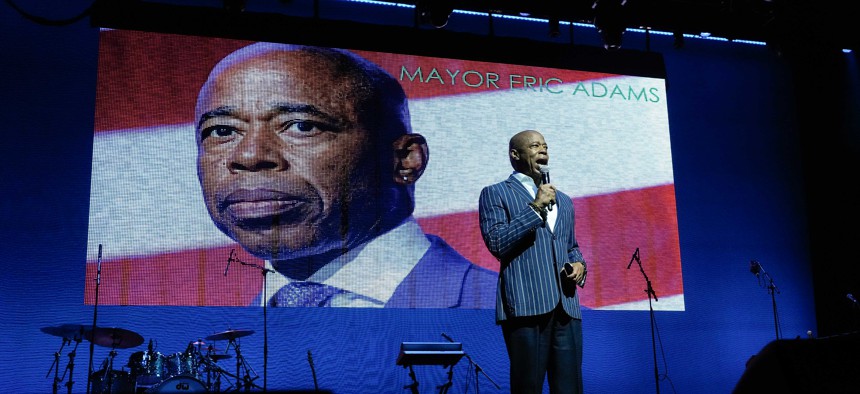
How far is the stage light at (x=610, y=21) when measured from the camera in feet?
20.6

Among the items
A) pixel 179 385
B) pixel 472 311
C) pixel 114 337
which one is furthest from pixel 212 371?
pixel 472 311

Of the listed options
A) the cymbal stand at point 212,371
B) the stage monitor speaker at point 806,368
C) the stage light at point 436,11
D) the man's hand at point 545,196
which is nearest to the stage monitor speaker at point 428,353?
the cymbal stand at point 212,371

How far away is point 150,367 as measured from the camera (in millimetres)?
5176

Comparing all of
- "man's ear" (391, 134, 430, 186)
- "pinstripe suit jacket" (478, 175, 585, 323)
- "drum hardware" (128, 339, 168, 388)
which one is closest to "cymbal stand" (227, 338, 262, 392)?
"drum hardware" (128, 339, 168, 388)

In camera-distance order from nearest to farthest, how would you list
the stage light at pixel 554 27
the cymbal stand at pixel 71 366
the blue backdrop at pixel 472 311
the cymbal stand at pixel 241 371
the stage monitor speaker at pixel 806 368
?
1. the stage monitor speaker at pixel 806 368
2. the cymbal stand at pixel 71 366
3. the cymbal stand at pixel 241 371
4. the blue backdrop at pixel 472 311
5. the stage light at pixel 554 27

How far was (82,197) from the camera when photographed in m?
5.91

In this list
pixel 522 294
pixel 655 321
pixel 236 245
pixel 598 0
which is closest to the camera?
pixel 522 294

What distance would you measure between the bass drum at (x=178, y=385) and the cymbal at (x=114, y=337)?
1.20ft

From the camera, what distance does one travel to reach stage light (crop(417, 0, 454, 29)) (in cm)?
600

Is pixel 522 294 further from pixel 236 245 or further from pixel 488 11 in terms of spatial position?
pixel 488 11

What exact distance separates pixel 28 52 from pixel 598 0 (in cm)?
→ 427

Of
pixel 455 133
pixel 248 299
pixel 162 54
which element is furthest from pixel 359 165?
pixel 162 54

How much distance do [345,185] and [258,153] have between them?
0.67 metres

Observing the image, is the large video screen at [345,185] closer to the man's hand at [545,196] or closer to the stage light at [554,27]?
the stage light at [554,27]
